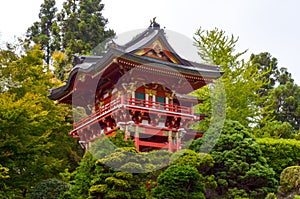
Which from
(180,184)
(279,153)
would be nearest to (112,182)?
(180,184)

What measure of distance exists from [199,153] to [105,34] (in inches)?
952

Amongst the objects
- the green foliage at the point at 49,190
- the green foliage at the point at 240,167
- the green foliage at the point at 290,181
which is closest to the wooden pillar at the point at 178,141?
the green foliage at the point at 240,167

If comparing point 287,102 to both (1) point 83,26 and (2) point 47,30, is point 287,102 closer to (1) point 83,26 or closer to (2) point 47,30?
(1) point 83,26

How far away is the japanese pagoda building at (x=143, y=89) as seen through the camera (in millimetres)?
18109

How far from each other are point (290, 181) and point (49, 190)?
921cm

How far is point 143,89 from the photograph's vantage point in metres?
19.1

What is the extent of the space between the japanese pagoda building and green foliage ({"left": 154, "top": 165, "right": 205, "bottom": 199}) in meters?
3.54

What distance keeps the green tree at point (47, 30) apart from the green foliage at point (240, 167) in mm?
25637

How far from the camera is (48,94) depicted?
2238cm

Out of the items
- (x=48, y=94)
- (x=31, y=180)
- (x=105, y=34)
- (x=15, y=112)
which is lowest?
(x=31, y=180)

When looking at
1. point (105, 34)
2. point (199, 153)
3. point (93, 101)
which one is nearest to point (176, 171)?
point (199, 153)

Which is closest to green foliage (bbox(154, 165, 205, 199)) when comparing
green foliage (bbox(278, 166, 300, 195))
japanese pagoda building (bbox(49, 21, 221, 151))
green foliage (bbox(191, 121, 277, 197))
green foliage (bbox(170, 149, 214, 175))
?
green foliage (bbox(170, 149, 214, 175))

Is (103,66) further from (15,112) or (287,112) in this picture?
(287,112)

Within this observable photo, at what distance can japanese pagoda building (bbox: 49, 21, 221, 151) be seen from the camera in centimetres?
1811
